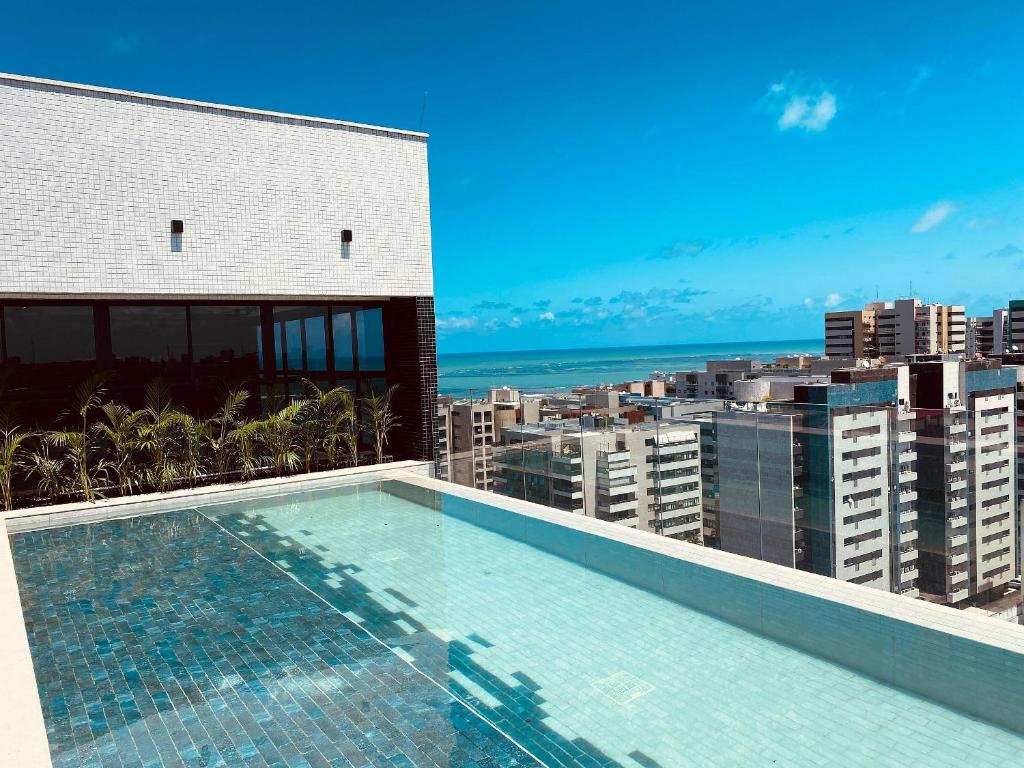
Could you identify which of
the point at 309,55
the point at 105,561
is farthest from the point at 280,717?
the point at 309,55

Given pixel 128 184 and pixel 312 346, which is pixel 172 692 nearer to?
pixel 128 184

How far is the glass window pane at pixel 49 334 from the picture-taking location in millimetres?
8781

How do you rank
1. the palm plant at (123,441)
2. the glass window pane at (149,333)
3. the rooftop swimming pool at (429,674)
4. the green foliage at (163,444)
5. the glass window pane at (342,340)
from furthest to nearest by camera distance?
the glass window pane at (342,340) → the glass window pane at (149,333) → the palm plant at (123,441) → the green foliage at (163,444) → the rooftop swimming pool at (429,674)

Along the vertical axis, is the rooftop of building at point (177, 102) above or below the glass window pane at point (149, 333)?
above

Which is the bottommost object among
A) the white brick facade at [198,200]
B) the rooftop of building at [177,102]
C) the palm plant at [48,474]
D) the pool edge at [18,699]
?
the pool edge at [18,699]

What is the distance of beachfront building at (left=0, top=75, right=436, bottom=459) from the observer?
805 centimetres

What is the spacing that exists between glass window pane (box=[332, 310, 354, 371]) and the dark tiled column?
1.69 feet

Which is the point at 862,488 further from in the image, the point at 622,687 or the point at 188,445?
the point at 188,445

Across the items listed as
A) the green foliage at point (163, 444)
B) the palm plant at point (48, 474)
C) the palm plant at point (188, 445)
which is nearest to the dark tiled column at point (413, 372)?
the green foliage at point (163, 444)

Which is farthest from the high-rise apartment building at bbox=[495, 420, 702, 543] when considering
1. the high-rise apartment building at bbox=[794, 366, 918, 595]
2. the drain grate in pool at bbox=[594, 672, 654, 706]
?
the drain grate in pool at bbox=[594, 672, 654, 706]

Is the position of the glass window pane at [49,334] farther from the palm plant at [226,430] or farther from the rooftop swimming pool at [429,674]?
the rooftop swimming pool at [429,674]

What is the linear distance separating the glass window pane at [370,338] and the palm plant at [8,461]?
4108 mm

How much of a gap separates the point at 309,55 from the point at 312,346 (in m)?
33.8

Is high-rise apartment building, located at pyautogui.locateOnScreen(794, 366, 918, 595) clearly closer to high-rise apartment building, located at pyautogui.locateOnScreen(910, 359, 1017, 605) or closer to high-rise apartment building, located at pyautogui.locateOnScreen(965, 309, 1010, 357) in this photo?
high-rise apartment building, located at pyautogui.locateOnScreen(910, 359, 1017, 605)
